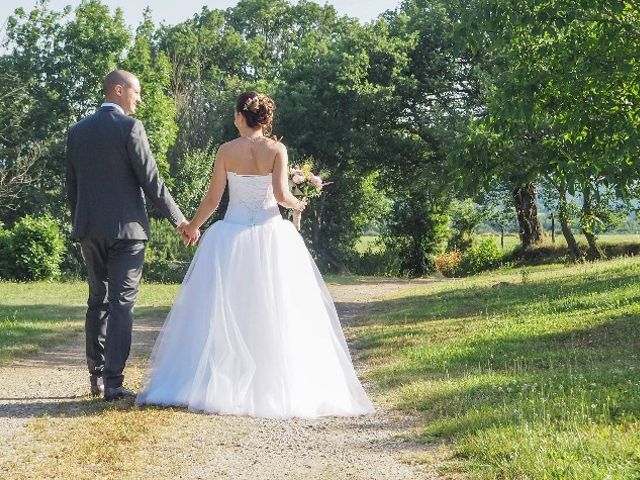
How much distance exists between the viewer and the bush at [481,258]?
38.2m

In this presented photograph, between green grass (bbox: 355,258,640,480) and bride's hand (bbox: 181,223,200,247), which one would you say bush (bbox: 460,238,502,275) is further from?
bride's hand (bbox: 181,223,200,247)

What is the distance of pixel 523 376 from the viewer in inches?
344

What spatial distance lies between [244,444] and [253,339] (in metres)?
1.41

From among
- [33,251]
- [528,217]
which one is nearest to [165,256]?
[33,251]

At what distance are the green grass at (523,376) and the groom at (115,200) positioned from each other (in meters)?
2.49

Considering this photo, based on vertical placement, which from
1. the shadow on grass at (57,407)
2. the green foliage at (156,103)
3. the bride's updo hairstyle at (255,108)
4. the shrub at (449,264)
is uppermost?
the green foliage at (156,103)

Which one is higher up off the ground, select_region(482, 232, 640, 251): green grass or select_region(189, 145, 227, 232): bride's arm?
select_region(189, 145, 227, 232): bride's arm

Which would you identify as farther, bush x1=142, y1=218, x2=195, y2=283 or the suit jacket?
bush x1=142, y1=218, x2=195, y2=283

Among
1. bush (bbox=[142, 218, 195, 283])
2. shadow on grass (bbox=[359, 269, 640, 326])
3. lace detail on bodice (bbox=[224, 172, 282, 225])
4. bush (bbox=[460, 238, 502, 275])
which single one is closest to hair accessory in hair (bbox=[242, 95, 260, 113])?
lace detail on bodice (bbox=[224, 172, 282, 225])

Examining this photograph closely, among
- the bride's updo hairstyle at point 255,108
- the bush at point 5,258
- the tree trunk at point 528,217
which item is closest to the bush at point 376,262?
the tree trunk at point 528,217

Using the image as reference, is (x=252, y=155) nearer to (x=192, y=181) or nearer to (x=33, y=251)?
(x=33, y=251)

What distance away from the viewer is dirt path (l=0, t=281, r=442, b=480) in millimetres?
5625

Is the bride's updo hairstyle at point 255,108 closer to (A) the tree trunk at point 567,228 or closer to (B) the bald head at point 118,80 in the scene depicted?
(B) the bald head at point 118,80

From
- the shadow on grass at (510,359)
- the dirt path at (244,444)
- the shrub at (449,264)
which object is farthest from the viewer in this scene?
the shrub at (449,264)
